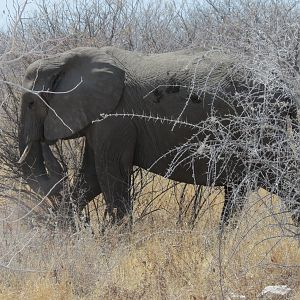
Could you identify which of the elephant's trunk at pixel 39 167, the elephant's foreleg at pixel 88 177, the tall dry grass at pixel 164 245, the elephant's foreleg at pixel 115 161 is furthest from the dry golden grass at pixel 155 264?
the elephant's foreleg at pixel 88 177

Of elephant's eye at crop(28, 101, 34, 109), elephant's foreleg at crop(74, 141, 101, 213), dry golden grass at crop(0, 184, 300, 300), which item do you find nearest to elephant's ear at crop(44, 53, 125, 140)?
elephant's eye at crop(28, 101, 34, 109)

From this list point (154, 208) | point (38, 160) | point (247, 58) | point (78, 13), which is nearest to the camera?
point (247, 58)

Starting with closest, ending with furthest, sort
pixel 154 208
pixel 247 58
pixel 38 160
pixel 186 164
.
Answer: pixel 247 58
pixel 186 164
pixel 38 160
pixel 154 208

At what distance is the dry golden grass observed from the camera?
556 cm

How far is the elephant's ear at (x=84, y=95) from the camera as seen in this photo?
7.56 meters

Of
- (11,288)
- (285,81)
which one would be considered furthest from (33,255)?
(285,81)

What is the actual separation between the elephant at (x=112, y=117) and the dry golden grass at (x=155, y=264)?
0.75 meters

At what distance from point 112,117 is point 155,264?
180 cm

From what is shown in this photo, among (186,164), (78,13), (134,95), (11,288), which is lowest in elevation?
(11,288)

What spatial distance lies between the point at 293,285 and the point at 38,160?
118 inches

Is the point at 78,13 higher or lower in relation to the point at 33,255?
higher

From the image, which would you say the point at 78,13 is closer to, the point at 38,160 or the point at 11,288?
the point at 38,160

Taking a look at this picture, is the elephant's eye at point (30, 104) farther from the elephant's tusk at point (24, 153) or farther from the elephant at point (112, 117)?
the elephant's tusk at point (24, 153)

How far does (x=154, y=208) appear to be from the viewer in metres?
8.30
